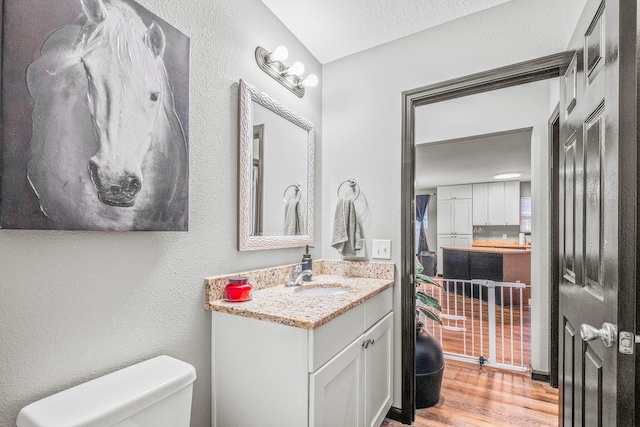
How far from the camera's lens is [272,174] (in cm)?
175

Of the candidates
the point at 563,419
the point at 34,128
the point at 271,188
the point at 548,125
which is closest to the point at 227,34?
the point at 271,188

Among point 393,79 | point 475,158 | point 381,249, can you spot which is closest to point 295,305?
point 381,249

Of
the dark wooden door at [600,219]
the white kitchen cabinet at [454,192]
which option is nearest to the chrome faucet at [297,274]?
the dark wooden door at [600,219]

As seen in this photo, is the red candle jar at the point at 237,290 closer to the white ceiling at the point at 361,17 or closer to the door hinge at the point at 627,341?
the door hinge at the point at 627,341

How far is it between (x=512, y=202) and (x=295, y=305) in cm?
731

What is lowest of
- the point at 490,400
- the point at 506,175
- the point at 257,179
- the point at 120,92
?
the point at 490,400

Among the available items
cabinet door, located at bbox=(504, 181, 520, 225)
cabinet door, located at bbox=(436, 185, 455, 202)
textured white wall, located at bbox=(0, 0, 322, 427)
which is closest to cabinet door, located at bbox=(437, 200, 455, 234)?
cabinet door, located at bbox=(436, 185, 455, 202)

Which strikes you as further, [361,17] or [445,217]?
[445,217]

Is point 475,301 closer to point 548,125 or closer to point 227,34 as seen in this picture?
point 548,125

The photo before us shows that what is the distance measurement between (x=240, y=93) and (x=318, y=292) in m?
1.15

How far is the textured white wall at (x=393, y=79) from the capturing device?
164 cm

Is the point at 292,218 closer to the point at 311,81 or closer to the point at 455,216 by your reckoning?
the point at 311,81

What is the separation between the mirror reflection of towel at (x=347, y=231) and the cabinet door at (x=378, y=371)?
18.9 inches

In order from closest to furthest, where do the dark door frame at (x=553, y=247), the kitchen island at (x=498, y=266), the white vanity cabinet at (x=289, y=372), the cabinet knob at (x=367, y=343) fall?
the white vanity cabinet at (x=289, y=372)
the cabinet knob at (x=367, y=343)
the dark door frame at (x=553, y=247)
the kitchen island at (x=498, y=266)
